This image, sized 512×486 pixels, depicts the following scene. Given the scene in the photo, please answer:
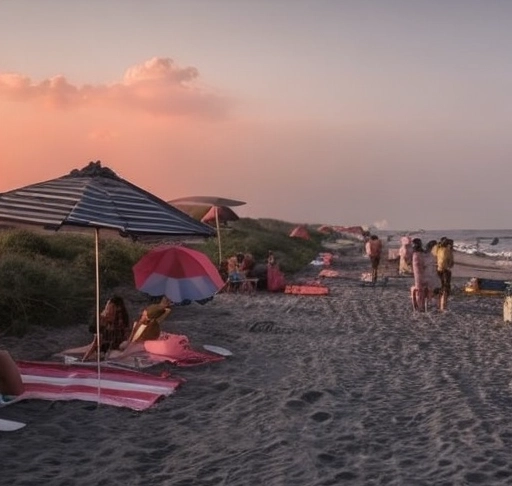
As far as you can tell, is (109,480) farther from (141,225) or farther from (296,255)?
(296,255)

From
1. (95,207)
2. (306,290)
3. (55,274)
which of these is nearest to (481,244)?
(306,290)

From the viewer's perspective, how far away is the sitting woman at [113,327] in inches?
358

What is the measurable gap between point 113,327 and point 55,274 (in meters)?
3.82

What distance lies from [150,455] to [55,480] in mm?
856

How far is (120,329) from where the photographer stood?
930 centimetres

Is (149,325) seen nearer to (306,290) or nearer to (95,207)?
(95,207)

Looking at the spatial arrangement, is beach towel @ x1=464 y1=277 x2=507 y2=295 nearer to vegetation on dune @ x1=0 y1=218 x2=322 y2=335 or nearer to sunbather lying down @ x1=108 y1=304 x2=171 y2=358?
vegetation on dune @ x1=0 y1=218 x2=322 y2=335

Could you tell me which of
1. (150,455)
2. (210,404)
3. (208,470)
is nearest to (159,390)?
A: (210,404)

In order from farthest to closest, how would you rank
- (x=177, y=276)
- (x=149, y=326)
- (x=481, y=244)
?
1. (x=481, y=244)
2. (x=177, y=276)
3. (x=149, y=326)

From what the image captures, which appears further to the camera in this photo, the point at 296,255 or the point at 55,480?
the point at 296,255

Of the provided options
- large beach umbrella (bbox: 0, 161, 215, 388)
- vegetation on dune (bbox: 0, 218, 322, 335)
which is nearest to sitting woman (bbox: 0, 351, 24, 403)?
large beach umbrella (bbox: 0, 161, 215, 388)

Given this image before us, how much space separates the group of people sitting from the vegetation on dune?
1.99 m

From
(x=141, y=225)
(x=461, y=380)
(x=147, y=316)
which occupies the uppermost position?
(x=141, y=225)

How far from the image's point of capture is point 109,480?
16.2 ft
